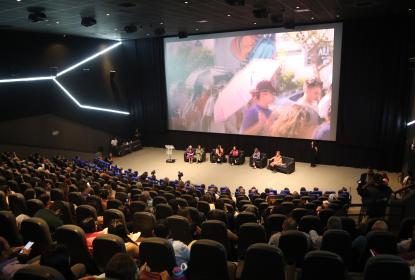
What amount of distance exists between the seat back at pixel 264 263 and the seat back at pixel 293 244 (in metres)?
0.89

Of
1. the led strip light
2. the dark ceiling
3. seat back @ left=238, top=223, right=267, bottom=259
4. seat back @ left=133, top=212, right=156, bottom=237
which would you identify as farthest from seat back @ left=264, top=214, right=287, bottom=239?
the led strip light

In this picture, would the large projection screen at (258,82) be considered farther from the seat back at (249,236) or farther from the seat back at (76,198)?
the seat back at (249,236)

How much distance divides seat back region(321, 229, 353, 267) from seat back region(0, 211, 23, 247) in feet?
13.4

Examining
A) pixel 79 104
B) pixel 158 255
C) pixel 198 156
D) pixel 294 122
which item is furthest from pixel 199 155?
pixel 158 255

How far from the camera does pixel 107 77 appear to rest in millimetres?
19219

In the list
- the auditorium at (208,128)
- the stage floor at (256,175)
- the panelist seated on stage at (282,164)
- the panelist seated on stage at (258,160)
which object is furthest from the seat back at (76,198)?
the panelist seated on stage at (258,160)

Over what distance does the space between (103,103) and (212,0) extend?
1122cm

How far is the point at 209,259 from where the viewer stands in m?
3.66

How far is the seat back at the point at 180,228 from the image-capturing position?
5090mm

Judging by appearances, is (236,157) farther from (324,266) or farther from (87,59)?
(324,266)

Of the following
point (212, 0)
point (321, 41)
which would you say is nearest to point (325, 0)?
point (212, 0)

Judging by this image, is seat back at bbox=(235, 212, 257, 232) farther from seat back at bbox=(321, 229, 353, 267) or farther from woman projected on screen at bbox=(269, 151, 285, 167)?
woman projected on screen at bbox=(269, 151, 285, 167)

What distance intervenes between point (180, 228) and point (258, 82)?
12.4 metres

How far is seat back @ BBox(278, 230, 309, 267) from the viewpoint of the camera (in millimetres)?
4289
